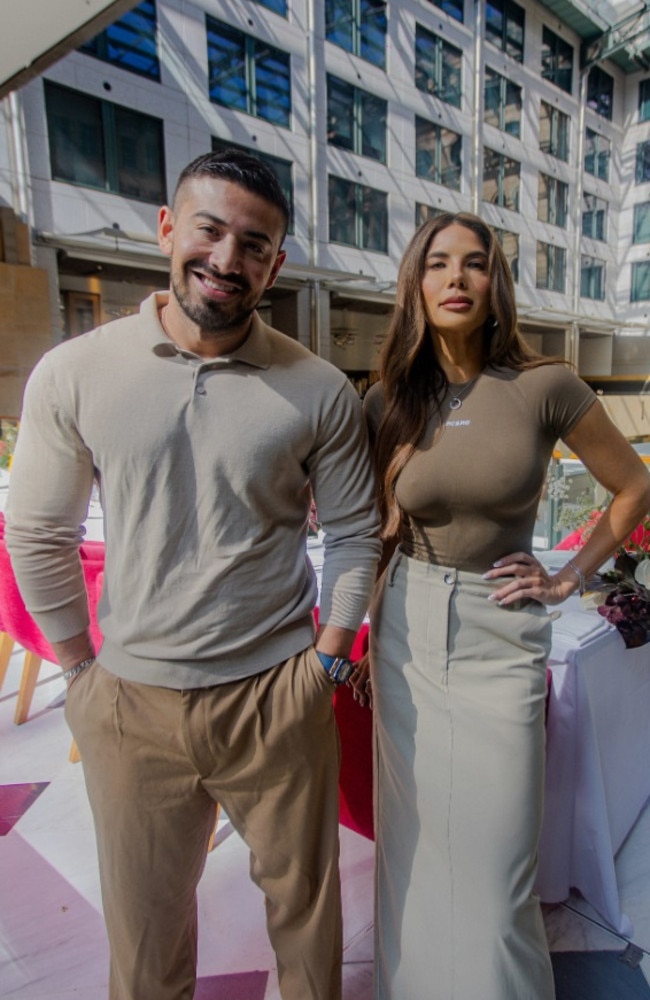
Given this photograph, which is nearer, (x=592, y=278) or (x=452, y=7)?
(x=452, y=7)

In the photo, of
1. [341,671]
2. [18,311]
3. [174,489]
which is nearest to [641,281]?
[18,311]

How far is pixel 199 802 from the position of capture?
106 centimetres

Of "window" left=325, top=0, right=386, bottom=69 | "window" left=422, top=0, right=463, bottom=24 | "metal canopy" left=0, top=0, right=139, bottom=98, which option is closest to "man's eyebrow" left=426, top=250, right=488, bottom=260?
"metal canopy" left=0, top=0, right=139, bottom=98

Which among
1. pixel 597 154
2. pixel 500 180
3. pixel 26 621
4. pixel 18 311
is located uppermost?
pixel 597 154

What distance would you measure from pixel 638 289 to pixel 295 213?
15594 mm

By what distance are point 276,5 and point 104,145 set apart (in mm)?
4677

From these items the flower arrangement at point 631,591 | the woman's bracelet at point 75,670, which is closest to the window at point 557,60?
the flower arrangement at point 631,591

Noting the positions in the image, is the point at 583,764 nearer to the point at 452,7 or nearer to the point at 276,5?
the point at 276,5

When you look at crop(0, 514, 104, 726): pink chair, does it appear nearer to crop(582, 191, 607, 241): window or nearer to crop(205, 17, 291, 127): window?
crop(205, 17, 291, 127): window

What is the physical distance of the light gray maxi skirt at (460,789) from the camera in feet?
3.54

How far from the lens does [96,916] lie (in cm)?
156

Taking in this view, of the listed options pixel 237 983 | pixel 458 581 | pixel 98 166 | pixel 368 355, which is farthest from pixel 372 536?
pixel 368 355

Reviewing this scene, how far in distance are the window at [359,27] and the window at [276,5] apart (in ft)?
3.27

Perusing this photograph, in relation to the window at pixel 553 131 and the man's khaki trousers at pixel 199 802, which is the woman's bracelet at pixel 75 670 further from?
the window at pixel 553 131
